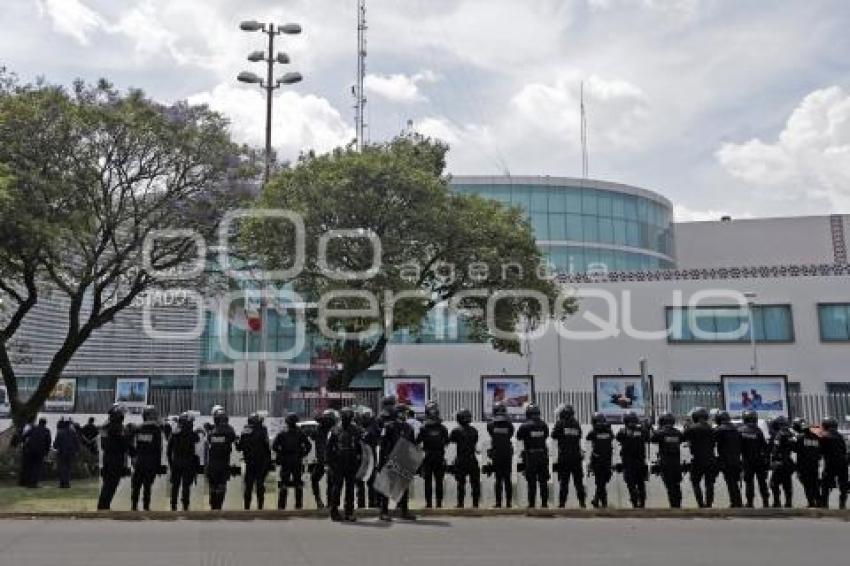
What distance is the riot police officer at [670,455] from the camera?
42.8 ft

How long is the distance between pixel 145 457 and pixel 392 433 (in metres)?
3.89

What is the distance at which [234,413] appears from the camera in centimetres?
2403

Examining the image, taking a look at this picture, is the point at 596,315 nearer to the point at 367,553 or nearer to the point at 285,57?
the point at 285,57

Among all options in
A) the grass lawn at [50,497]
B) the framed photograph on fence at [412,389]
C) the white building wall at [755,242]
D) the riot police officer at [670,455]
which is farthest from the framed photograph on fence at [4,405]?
the white building wall at [755,242]

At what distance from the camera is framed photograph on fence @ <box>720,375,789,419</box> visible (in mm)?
22312

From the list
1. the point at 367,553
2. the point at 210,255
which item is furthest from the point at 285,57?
the point at 367,553

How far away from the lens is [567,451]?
1299 centimetres

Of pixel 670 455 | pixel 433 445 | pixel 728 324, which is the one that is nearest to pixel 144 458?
pixel 433 445

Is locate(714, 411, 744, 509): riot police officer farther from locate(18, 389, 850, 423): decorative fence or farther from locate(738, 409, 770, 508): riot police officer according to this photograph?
locate(18, 389, 850, 423): decorative fence

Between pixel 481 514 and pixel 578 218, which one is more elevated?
pixel 578 218

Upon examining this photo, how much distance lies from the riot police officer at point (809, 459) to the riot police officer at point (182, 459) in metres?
9.75

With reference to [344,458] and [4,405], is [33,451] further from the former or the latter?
[4,405]

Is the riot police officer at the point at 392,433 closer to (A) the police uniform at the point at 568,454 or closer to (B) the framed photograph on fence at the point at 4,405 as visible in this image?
(A) the police uniform at the point at 568,454

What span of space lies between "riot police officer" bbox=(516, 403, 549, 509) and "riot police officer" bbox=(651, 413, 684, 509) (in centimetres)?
184
